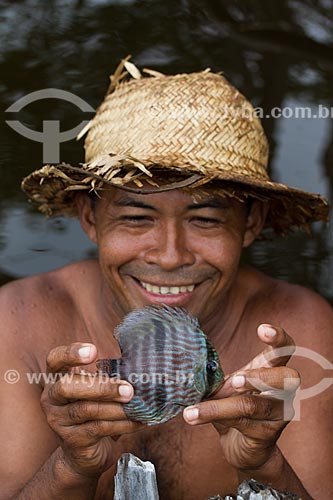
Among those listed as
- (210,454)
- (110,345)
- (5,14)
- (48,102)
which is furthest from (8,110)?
(210,454)

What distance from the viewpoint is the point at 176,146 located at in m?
2.56

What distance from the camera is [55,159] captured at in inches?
A: 158

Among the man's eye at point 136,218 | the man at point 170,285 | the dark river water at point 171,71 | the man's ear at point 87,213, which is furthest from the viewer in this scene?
the dark river water at point 171,71

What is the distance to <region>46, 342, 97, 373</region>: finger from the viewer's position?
6.35 feet

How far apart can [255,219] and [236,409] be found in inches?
38.5

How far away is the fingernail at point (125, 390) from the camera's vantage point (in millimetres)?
1981

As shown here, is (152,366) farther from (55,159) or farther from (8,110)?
(8,110)

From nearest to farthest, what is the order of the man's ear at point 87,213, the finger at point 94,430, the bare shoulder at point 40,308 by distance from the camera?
the finger at point 94,430 → the bare shoulder at point 40,308 → the man's ear at point 87,213

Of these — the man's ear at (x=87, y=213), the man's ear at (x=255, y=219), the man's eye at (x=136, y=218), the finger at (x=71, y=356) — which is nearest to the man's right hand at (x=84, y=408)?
the finger at (x=71, y=356)

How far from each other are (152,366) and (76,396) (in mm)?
218

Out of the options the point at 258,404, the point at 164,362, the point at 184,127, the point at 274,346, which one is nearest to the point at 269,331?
the point at 274,346

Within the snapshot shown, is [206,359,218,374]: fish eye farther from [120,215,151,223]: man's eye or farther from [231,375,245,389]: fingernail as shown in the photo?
[120,215,151,223]: man's eye

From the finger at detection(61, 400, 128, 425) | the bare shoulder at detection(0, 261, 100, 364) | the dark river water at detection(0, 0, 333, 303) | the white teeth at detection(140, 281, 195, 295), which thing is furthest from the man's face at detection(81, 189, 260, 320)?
the dark river water at detection(0, 0, 333, 303)

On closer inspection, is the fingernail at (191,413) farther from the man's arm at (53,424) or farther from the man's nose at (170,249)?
the man's nose at (170,249)
